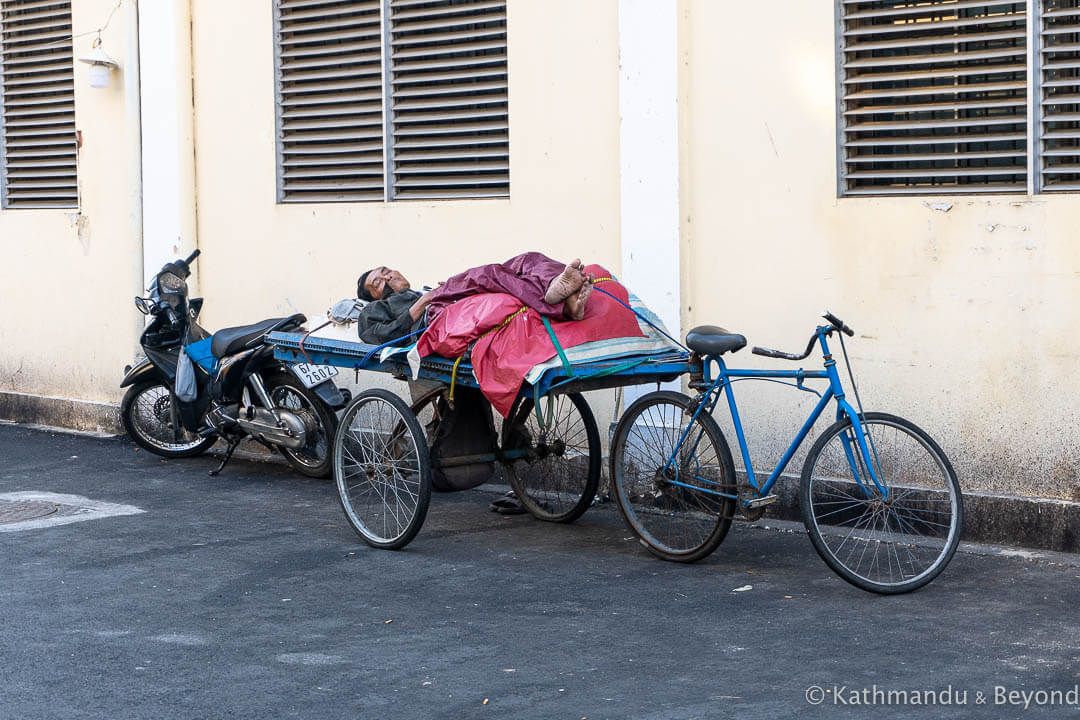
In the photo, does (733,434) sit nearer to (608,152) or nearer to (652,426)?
(652,426)

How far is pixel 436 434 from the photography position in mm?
7254

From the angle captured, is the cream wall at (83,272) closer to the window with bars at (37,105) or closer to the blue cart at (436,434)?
the window with bars at (37,105)

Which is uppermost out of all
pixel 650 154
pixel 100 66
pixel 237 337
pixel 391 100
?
pixel 100 66

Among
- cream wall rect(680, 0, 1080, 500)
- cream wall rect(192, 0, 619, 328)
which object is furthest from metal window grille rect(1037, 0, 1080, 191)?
cream wall rect(192, 0, 619, 328)

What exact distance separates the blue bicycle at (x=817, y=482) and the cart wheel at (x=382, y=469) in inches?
37.0

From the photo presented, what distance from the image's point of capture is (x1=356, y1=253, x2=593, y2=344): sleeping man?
6.71m

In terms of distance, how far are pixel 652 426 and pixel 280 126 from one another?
4.31m

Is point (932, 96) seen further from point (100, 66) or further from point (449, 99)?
point (100, 66)

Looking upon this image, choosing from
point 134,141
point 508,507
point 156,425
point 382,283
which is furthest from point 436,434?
point 134,141

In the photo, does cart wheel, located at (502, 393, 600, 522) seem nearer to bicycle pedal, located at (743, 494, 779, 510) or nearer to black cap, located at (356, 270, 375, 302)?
black cap, located at (356, 270, 375, 302)

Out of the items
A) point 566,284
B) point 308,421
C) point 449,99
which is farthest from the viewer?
point 449,99

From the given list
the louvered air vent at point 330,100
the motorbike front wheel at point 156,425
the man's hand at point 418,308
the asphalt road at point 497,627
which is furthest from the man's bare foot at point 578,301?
the motorbike front wheel at point 156,425

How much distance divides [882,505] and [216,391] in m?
4.54

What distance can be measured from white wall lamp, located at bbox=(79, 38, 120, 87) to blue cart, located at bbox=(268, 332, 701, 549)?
374 cm
